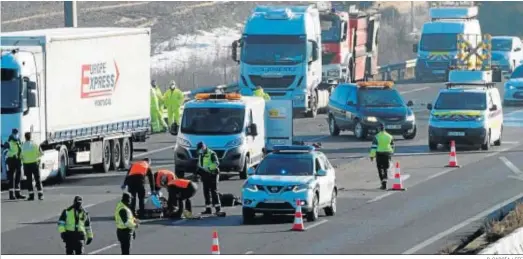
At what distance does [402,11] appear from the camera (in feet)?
335

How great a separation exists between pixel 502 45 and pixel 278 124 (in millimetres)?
37384

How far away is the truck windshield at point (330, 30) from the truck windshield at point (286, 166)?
29.6m

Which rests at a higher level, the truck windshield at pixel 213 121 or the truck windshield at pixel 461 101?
the truck windshield at pixel 213 121

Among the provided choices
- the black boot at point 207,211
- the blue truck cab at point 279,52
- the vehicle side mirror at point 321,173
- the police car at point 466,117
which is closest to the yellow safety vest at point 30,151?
the black boot at point 207,211

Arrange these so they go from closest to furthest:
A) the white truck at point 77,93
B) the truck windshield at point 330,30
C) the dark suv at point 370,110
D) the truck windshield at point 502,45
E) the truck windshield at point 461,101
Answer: the white truck at point 77,93 → the truck windshield at point 461,101 → the dark suv at point 370,110 → the truck windshield at point 330,30 → the truck windshield at point 502,45

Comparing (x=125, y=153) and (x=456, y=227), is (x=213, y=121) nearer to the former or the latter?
(x=125, y=153)

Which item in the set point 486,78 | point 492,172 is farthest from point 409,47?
point 492,172

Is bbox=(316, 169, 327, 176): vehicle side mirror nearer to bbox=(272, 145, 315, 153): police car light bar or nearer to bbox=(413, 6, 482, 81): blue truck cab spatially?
bbox=(272, 145, 315, 153): police car light bar

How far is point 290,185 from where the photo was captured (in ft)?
92.1

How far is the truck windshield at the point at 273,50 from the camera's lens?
2010 inches

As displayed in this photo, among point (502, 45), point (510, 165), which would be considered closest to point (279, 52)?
point (510, 165)

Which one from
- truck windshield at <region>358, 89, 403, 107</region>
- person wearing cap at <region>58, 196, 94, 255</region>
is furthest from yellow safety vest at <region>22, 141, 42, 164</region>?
truck windshield at <region>358, 89, 403, 107</region>

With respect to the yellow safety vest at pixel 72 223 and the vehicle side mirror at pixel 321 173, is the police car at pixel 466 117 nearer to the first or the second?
the vehicle side mirror at pixel 321 173

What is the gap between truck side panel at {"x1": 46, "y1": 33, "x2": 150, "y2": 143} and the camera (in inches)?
1401
